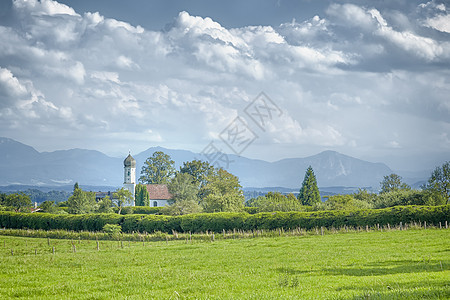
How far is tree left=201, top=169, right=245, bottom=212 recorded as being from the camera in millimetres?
67088

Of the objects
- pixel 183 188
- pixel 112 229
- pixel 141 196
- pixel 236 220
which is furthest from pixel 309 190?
pixel 112 229

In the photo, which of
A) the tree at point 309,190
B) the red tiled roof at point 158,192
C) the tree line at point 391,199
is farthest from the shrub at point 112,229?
the red tiled roof at point 158,192

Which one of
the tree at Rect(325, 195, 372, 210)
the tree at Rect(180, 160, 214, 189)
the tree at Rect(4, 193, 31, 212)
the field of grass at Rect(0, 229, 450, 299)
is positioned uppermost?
the tree at Rect(180, 160, 214, 189)

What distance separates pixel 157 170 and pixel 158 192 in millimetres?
16911

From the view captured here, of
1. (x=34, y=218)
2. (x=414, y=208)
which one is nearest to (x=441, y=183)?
(x=414, y=208)

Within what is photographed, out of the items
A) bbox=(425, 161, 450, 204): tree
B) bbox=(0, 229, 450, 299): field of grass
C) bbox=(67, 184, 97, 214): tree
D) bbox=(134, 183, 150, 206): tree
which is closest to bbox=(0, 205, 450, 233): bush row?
bbox=(67, 184, 97, 214): tree

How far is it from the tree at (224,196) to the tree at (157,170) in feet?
160

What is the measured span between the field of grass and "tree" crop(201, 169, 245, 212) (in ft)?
128

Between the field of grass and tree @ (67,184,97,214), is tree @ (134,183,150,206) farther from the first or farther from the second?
the field of grass

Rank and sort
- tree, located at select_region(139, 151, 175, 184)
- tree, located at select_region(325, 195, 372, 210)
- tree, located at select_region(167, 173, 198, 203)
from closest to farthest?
tree, located at select_region(325, 195, 372, 210) < tree, located at select_region(167, 173, 198, 203) < tree, located at select_region(139, 151, 175, 184)

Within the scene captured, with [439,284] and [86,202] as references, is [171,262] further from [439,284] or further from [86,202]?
[86,202]

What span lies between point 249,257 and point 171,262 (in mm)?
4722

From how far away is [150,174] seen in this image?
425 ft

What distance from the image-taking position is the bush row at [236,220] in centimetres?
4272
